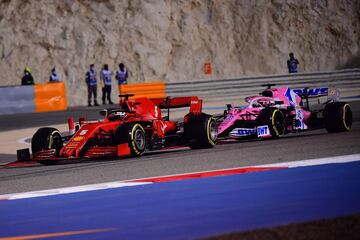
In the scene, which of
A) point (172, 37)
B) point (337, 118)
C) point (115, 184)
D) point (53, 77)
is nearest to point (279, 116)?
point (337, 118)

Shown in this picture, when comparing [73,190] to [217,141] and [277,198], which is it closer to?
[277,198]

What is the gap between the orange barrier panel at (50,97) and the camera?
2819 centimetres

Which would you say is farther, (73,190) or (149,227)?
(73,190)

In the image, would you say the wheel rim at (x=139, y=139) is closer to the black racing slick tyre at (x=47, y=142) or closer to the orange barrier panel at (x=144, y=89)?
the black racing slick tyre at (x=47, y=142)

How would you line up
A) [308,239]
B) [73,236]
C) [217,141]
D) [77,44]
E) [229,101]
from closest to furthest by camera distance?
[308,239] → [73,236] → [217,141] → [229,101] → [77,44]

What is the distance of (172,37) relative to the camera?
3616cm

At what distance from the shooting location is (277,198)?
7.28m

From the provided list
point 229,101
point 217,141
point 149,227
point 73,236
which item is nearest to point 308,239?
point 149,227

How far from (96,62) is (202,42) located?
4783 millimetres

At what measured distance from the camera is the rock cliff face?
114 ft

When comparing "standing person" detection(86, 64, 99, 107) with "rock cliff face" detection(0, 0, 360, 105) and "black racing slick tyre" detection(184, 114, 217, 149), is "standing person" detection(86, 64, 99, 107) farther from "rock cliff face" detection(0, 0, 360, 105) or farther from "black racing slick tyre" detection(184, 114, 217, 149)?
"black racing slick tyre" detection(184, 114, 217, 149)

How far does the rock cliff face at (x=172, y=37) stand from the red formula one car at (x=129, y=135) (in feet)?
69.8

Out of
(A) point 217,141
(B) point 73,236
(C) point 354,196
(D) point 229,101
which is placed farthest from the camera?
(D) point 229,101

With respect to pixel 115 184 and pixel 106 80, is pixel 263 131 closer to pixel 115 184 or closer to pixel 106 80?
pixel 115 184
